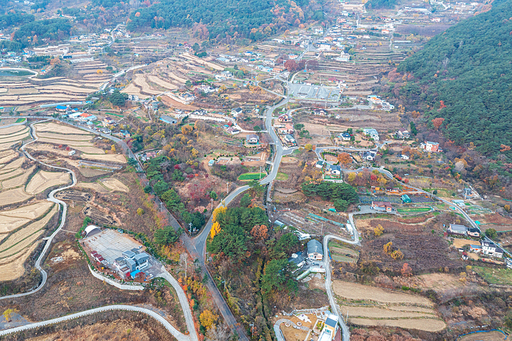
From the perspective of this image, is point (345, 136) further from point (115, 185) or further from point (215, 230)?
point (115, 185)

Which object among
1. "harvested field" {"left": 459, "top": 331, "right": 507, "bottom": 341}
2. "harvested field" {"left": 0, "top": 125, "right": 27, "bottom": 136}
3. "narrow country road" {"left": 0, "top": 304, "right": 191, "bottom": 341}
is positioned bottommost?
"harvested field" {"left": 459, "top": 331, "right": 507, "bottom": 341}

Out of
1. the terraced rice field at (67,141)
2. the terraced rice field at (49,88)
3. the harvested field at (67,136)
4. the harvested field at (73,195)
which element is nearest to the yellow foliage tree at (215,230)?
the harvested field at (73,195)

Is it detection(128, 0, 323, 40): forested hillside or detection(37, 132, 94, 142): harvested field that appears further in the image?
detection(128, 0, 323, 40): forested hillside

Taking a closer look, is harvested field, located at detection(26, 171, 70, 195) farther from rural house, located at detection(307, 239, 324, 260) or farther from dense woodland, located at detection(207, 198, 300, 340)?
rural house, located at detection(307, 239, 324, 260)

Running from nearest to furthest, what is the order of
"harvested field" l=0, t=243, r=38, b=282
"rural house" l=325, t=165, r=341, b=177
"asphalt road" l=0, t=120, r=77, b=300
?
1. "asphalt road" l=0, t=120, r=77, b=300
2. "harvested field" l=0, t=243, r=38, b=282
3. "rural house" l=325, t=165, r=341, b=177

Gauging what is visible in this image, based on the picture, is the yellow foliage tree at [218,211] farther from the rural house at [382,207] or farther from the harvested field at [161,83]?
the harvested field at [161,83]

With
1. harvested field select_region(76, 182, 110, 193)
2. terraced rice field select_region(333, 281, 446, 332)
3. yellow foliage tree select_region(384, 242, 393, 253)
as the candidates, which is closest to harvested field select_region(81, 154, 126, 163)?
harvested field select_region(76, 182, 110, 193)

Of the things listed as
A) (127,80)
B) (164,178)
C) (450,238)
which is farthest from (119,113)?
(450,238)
